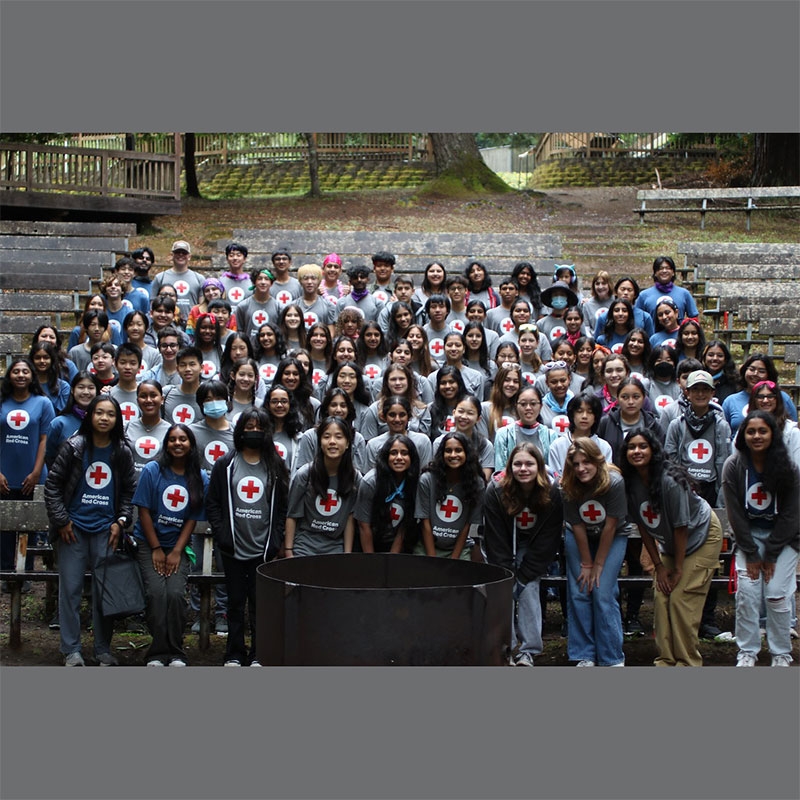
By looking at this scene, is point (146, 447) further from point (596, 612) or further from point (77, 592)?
point (596, 612)

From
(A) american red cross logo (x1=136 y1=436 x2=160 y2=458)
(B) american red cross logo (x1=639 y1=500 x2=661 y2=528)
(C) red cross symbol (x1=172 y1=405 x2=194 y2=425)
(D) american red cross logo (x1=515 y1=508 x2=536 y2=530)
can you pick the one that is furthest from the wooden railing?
(B) american red cross logo (x1=639 y1=500 x2=661 y2=528)

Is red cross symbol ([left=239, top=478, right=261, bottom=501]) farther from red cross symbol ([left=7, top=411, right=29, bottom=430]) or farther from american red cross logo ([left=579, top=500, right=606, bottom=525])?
red cross symbol ([left=7, top=411, right=29, bottom=430])

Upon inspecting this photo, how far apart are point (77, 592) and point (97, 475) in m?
0.85

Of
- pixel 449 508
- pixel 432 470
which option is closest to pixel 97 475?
pixel 432 470

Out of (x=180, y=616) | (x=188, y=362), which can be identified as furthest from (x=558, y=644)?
(x=188, y=362)

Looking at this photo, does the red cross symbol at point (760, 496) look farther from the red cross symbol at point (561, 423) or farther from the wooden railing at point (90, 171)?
the wooden railing at point (90, 171)

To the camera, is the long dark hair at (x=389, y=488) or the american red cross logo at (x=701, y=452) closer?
the long dark hair at (x=389, y=488)

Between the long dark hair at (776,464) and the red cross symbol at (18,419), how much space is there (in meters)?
5.68

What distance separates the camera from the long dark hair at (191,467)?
27.9ft

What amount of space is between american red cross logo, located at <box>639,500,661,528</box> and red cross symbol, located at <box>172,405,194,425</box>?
3786mm

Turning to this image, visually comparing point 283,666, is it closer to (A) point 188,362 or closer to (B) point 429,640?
(B) point 429,640

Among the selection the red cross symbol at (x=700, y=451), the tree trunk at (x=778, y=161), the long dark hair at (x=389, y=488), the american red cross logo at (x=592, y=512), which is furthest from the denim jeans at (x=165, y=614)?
the tree trunk at (x=778, y=161)

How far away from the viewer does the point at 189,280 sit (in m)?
13.9

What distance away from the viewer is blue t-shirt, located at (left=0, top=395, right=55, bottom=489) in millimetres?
10078
